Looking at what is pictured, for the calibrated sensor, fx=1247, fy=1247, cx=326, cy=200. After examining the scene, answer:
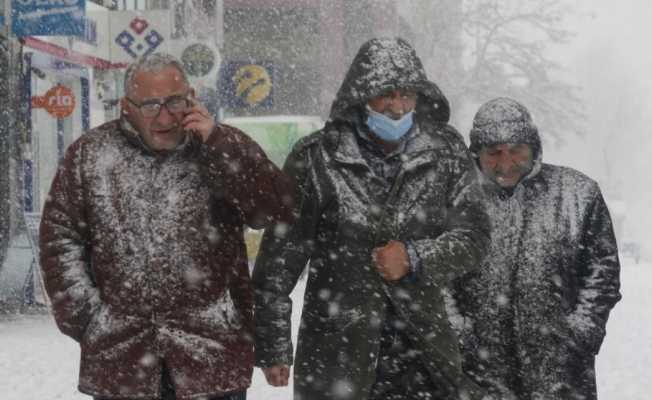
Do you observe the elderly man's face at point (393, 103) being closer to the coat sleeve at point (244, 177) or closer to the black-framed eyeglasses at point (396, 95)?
the black-framed eyeglasses at point (396, 95)

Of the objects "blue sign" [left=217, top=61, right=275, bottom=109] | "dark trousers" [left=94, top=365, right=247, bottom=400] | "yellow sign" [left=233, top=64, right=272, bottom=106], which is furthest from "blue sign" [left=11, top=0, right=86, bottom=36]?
"yellow sign" [left=233, top=64, right=272, bottom=106]

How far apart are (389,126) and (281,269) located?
605 millimetres

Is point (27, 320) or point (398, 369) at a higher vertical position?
point (398, 369)

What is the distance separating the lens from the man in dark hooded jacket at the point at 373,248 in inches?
163

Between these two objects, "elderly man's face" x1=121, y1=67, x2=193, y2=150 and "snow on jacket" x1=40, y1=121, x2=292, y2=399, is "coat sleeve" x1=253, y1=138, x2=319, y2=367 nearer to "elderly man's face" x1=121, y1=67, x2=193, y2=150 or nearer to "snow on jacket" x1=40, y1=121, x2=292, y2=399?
"snow on jacket" x1=40, y1=121, x2=292, y2=399

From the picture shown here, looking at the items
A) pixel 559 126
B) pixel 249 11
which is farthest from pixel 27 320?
pixel 559 126

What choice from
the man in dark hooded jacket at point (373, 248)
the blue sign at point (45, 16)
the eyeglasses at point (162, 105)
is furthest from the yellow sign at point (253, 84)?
the eyeglasses at point (162, 105)

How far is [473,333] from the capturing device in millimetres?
5121

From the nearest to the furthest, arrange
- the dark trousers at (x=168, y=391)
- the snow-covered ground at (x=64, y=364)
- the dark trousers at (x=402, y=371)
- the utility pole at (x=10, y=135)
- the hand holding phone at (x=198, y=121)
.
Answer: the hand holding phone at (x=198, y=121) < the dark trousers at (x=168, y=391) < the dark trousers at (x=402, y=371) < the snow-covered ground at (x=64, y=364) < the utility pole at (x=10, y=135)

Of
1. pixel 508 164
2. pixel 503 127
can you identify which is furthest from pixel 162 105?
pixel 508 164

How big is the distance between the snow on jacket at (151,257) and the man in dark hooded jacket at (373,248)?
0.31m

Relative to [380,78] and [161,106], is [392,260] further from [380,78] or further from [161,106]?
[161,106]

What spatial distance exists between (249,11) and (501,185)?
32.5m

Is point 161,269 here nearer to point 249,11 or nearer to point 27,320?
point 27,320
